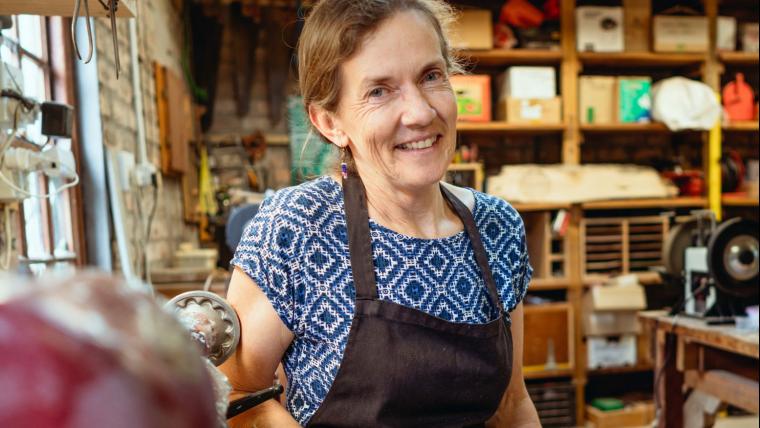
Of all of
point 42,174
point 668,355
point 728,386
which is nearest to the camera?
point 42,174

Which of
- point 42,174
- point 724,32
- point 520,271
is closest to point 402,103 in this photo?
point 520,271

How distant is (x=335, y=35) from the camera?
107cm

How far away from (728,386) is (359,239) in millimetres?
2013

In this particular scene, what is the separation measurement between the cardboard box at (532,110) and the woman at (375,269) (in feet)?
9.00

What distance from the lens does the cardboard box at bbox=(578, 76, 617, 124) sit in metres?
3.87

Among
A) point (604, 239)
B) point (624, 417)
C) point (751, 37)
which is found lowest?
point (624, 417)

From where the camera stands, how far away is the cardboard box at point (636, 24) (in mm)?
3920

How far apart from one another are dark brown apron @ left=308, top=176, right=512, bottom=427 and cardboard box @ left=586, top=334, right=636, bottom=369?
2979 millimetres

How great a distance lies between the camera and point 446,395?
3.44 ft

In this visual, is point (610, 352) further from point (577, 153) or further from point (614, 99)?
point (614, 99)

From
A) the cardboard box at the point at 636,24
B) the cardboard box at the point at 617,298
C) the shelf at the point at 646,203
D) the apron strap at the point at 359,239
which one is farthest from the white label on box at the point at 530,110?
the apron strap at the point at 359,239

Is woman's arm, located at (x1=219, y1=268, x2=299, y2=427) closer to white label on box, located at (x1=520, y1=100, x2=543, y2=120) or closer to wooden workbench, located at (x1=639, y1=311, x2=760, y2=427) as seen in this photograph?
wooden workbench, located at (x1=639, y1=311, x2=760, y2=427)

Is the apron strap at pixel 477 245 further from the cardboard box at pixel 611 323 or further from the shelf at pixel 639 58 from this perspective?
the shelf at pixel 639 58

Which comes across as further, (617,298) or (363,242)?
(617,298)
